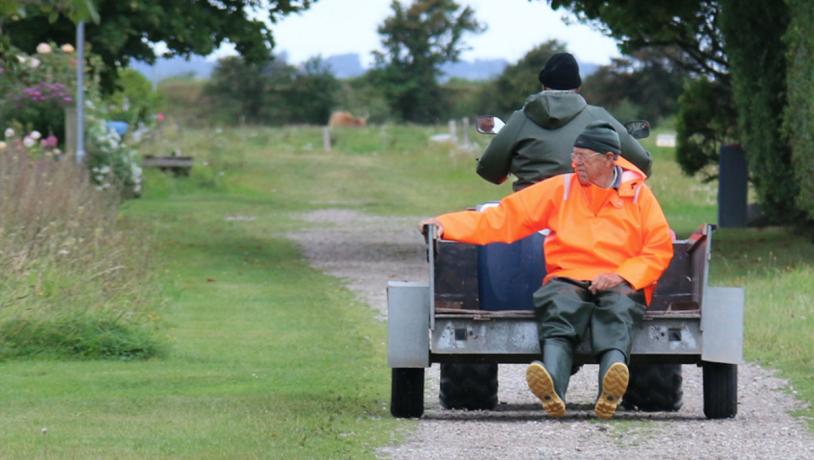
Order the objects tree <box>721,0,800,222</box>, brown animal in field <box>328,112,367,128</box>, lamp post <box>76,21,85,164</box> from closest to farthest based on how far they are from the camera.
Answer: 1. tree <box>721,0,800,222</box>
2. lamp post <box>76,21,85,164</box>
3. brown animal in field <box>328,112,367,128</box>

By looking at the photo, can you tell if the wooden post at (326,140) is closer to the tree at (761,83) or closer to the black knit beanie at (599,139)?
the tree at (761,83)

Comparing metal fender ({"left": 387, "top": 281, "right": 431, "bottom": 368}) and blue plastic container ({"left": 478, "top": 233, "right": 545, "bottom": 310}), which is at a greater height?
blue plastic container ({"left": 478, "top": 233, "right": 545, "bottom": 310})

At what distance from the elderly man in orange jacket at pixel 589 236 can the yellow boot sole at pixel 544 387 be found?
34cm

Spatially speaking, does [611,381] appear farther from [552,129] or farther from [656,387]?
[552,129]

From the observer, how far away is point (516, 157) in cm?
1029

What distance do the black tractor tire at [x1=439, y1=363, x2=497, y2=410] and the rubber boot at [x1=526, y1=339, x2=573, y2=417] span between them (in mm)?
1141

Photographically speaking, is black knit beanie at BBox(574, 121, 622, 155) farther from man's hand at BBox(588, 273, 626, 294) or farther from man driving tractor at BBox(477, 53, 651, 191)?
man's hand at BBox(588, 273, 626, 294)

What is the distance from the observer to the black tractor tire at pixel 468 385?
415 inches

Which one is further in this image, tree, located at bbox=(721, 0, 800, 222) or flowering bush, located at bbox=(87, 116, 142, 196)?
flowering bush, located at bbox=(87, 116, 142, 196)

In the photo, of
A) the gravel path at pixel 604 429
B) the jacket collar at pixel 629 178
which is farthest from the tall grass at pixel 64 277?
the jacket collar at pixel 629 178

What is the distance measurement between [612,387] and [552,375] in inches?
12.6

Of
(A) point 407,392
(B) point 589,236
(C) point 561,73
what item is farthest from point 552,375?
(C) point 561,73

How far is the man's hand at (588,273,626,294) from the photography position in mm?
9469

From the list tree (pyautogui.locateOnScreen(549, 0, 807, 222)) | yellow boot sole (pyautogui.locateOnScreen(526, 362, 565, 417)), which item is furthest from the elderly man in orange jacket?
tree (pyautogui.locateOnScreen(549, 0, 807, 222))
